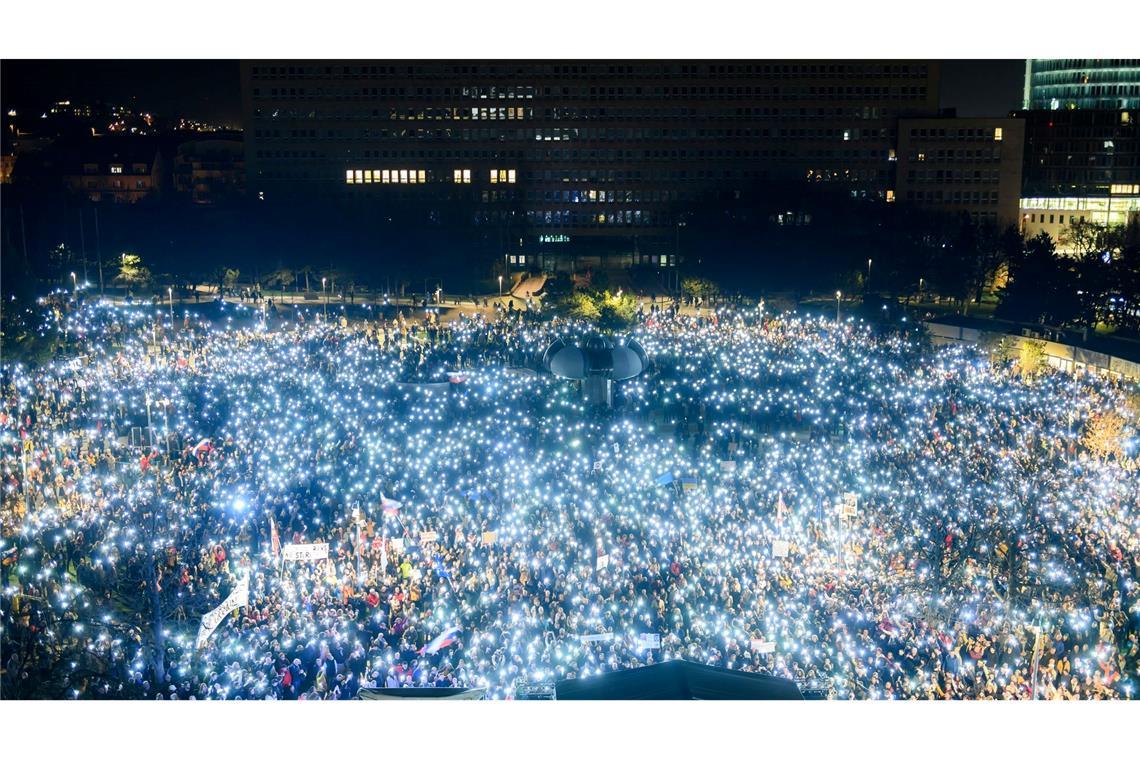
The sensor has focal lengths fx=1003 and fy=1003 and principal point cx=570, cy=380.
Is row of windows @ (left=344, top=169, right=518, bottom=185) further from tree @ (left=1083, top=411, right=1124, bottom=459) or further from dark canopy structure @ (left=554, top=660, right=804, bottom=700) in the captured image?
→ dark canopy structure @ (left=554, top=660, right=804, bottom=700)

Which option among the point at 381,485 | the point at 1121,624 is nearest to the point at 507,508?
the point at 381,485

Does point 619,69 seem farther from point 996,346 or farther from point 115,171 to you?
point 996,346

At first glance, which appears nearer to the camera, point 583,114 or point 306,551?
point 306,551

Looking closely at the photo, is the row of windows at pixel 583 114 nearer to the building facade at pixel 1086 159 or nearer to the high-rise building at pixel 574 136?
the high-rise building at pixel 574 136

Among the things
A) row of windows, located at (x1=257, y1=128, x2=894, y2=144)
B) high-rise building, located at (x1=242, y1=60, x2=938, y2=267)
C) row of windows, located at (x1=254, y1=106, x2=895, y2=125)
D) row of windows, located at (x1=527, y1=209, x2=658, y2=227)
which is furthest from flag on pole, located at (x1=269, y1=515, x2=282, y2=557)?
row of windows, located at (x1=254, y1=106, x2=895, y2=125)

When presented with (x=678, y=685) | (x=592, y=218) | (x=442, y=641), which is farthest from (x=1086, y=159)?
(x=678, y=685)

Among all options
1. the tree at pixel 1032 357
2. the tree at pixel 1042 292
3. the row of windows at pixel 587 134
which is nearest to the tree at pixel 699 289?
the tree at pixel 1042 292
